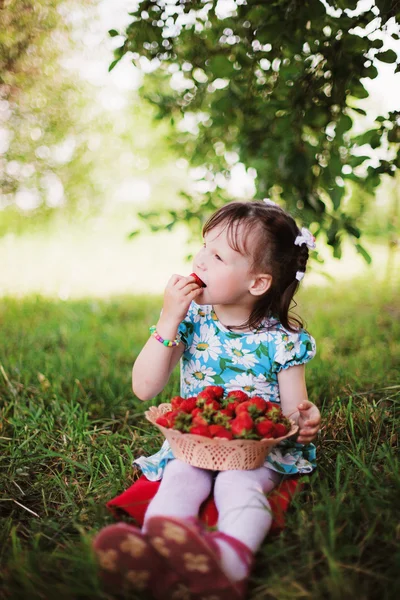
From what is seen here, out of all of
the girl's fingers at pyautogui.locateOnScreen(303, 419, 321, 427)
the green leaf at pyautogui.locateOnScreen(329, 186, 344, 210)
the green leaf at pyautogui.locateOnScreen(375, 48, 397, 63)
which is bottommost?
the girl's fingers at pyautogui.locateOnScreen(303, 419, 321, 427)

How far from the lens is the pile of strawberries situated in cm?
149

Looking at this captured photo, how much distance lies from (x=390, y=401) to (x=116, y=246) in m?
6.35

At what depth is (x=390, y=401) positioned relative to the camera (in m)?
2.33

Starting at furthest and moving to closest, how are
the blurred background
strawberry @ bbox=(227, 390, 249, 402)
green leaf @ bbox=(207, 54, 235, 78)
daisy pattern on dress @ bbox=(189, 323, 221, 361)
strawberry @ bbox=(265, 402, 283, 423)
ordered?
the blurred background
green leaf @ bbox=(207, 54, 235, 78)
daisy pattern on dress @ bbox=(189, 323, 221, 361)
strawberry @ bbox=(227, 390, 249, 402)
strawberry @ bbox=(265, 402, 283, 423)

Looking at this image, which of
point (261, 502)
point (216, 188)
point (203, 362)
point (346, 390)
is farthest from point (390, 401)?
point (216, 188)

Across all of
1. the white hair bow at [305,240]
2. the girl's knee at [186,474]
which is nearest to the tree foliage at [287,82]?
the white hair bow at [305,240]

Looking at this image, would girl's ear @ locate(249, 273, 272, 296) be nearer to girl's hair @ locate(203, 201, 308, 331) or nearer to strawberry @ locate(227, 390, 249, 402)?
girl's hair @ locate(203, 201, 308, 331)

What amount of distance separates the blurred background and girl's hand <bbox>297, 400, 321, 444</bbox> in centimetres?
176

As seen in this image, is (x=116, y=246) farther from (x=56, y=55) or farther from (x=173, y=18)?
(x=173, y=18)

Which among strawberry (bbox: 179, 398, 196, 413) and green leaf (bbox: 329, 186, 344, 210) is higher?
green leaf (bbox: 329, 186, 344, 210)

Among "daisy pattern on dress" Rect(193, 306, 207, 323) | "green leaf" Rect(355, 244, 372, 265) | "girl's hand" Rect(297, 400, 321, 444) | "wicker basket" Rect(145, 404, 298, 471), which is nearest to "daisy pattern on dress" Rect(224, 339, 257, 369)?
"daisy pattern on dress" Rect(193, 306, 207, 323)

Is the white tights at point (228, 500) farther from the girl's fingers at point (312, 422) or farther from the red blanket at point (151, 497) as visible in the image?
the girl's fingers at point (312, 422)

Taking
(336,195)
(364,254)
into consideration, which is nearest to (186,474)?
(364,254)

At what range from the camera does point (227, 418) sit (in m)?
1.53
